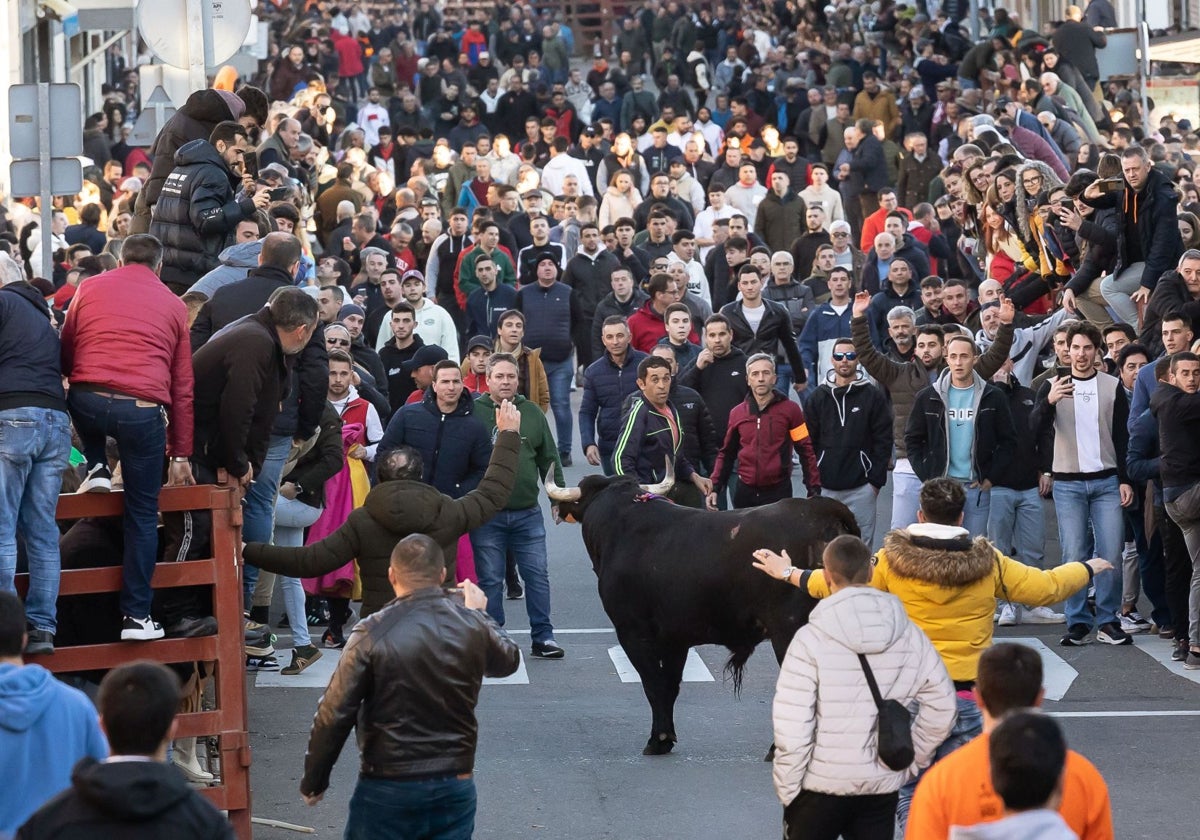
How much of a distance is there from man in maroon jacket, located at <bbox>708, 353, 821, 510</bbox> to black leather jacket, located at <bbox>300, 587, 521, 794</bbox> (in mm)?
7332

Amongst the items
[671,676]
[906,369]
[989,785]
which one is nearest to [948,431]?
[906,369]

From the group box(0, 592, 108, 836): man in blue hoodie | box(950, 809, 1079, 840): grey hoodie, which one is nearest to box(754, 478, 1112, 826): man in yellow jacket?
box(950, 809, 1079, 840): grey hoodie

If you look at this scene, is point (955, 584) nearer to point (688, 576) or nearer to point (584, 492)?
point (688, 576)

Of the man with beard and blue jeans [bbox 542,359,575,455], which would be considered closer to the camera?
the man with beard

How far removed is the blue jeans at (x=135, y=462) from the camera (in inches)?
340

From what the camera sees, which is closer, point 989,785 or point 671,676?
point 989,785

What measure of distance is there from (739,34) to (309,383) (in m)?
31.1

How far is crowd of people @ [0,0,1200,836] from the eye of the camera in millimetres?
9094

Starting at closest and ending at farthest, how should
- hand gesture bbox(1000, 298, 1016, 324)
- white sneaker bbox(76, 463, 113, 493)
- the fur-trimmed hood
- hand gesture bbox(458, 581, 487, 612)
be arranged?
hand gesture bbox(458, 581, 487, 612) → the fur-trimmed hood → white sneaker bbox(76, 463, 113, 493) → hand gesture bbox(1000, 298, 1016, 324)

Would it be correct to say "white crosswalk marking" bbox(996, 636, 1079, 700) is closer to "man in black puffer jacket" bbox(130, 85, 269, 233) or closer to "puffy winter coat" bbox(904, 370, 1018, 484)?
"puffy winter coat" bbox(904, 370, 1018, 484)

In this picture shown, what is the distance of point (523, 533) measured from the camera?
13.8 m

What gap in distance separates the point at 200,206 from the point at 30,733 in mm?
6183

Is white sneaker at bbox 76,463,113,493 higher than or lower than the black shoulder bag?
higher

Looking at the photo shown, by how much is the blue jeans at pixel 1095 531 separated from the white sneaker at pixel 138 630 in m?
7.61
